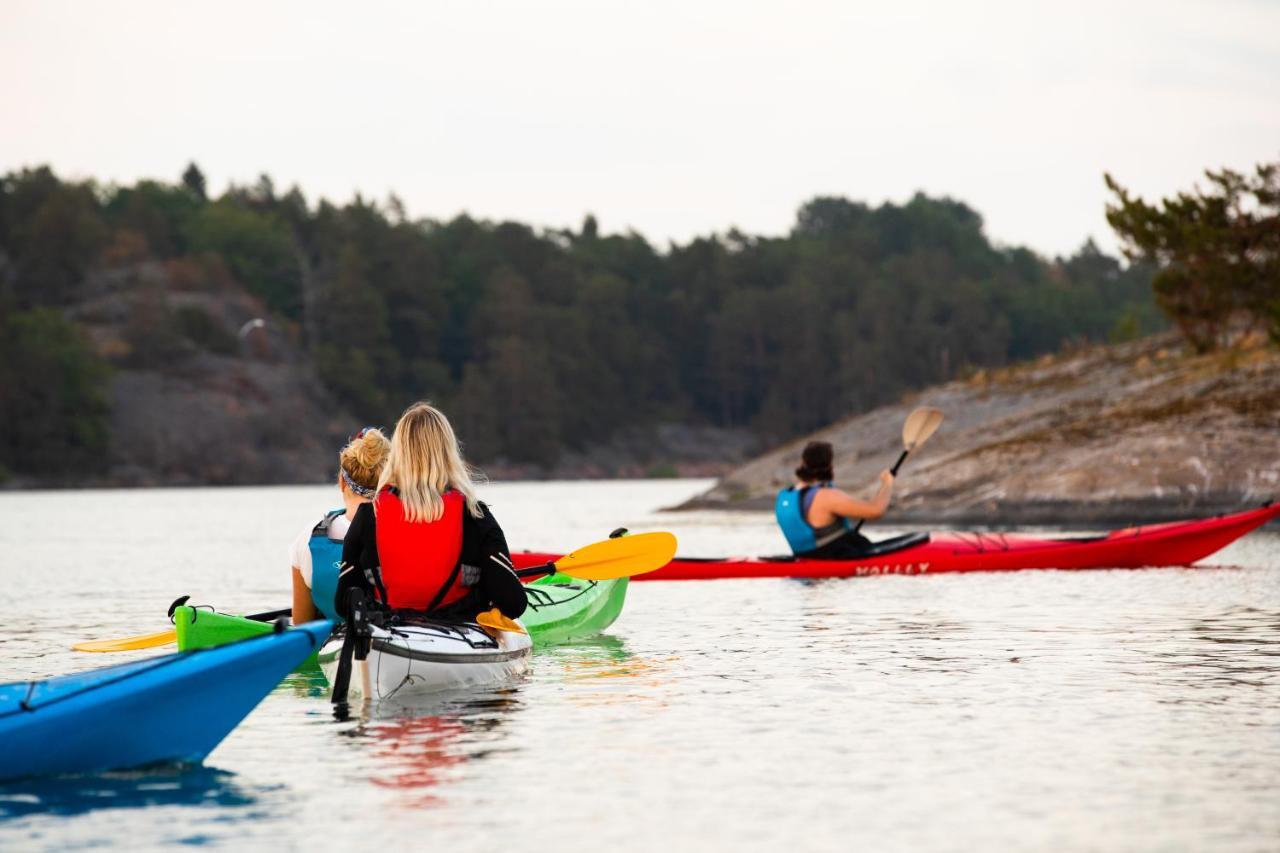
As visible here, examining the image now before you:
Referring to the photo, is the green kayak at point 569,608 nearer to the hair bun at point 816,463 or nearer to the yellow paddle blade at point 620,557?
the yellow paddle blade at point 620,557

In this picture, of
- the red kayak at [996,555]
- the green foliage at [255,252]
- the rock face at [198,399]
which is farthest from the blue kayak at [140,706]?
the green foliage at [255,252]

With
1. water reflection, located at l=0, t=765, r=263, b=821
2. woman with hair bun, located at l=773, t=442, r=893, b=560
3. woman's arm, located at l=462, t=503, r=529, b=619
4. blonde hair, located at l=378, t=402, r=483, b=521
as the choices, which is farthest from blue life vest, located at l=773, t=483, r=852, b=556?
water reflection, located at l=0, t=765, r=263, b=821

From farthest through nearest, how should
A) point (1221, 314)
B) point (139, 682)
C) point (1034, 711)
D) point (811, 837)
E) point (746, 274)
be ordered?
point (746, 274) → point (1221, 314) → point (1034, 711) → point (139, 682) → point (811, 837)

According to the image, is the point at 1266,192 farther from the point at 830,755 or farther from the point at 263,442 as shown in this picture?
the point at 263,442

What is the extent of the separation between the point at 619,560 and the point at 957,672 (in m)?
2.82

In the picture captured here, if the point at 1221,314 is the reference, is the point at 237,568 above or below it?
below

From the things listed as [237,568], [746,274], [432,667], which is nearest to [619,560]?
[432,667]

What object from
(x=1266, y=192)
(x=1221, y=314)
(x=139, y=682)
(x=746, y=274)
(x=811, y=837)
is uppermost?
(x=746, y=274)

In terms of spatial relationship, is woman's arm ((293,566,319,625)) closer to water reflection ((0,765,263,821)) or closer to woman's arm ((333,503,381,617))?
woman's arm ((333,503,381,617))

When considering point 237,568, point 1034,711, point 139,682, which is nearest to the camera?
point 139,682

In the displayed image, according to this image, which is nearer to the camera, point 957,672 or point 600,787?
point 600,787

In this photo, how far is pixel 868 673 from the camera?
10.6 meters

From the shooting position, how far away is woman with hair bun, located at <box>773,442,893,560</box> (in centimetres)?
1722

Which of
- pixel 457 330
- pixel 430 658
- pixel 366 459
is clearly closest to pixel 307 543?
pixel 366 459
